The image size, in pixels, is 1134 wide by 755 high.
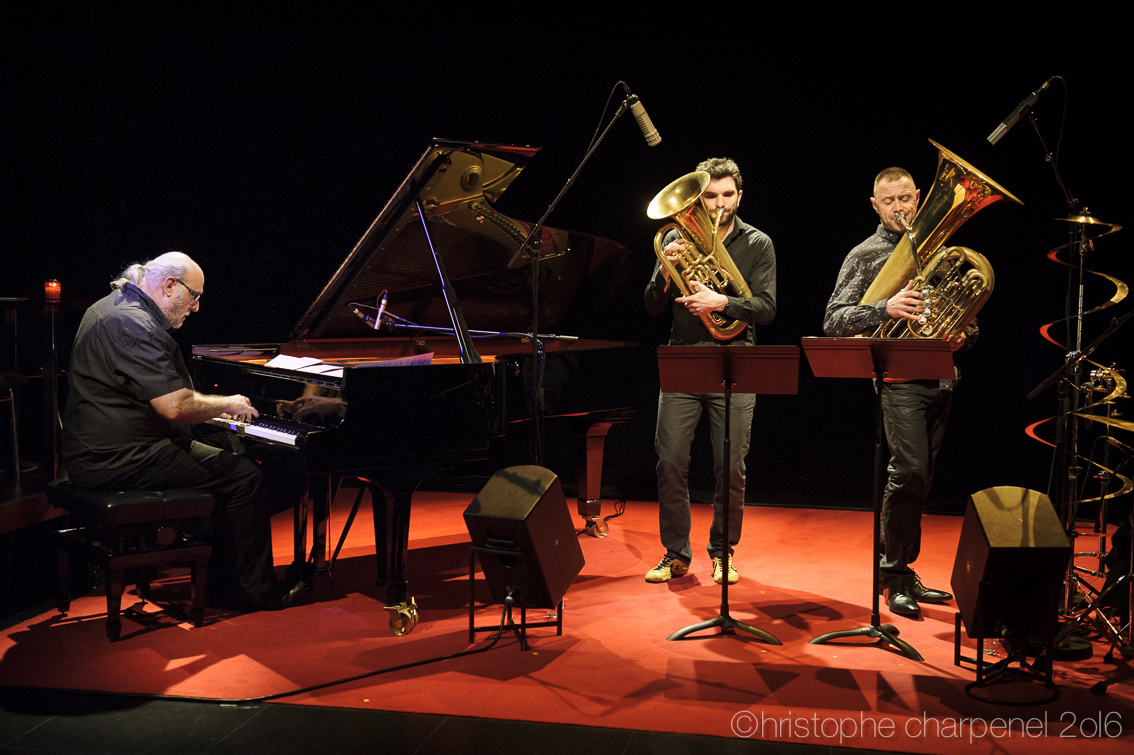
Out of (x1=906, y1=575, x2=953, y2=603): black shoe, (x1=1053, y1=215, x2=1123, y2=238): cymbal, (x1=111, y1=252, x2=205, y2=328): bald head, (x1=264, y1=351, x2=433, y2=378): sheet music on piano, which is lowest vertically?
(x1=906, y1=575, x2=953, y2=603): black shoe

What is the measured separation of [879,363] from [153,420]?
3112mm

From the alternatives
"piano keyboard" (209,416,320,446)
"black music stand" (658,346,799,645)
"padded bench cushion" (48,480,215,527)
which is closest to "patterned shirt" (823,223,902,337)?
"black music stand" (658,346,799,645)

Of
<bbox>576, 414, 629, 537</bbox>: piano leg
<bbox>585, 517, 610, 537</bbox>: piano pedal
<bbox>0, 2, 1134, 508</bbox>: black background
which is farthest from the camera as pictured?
<bbox>0, 2, 1134, 508</bbox>: black background

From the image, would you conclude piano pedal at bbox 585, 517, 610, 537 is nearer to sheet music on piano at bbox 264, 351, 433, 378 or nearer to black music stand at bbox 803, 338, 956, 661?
sheet music on piano at bbox 264, 351, 433, 378

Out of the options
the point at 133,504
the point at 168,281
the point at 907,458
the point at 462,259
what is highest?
the point at 462,259

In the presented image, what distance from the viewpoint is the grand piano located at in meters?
3.66

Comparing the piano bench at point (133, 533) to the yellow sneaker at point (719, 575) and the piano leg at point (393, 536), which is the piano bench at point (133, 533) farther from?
the yellow sneaker at point (719, 575)

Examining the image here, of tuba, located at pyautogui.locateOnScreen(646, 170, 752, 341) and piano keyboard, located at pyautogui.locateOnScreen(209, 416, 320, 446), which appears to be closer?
piano keyboard, located at pyautogui.locateOnScreen(209, 416, 320, 446)

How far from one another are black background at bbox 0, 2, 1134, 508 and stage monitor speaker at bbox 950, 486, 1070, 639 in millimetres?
3175

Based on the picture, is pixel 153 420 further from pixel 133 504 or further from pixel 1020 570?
pixel 1020 570

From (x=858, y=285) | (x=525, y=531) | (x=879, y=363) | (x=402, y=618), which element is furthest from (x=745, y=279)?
(x=402, y=618)

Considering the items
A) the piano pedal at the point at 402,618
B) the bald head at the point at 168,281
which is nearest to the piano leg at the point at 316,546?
the piano pedal at the point at 402,618

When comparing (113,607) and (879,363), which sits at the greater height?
(879,363)

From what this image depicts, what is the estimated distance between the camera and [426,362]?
13.5 ft
